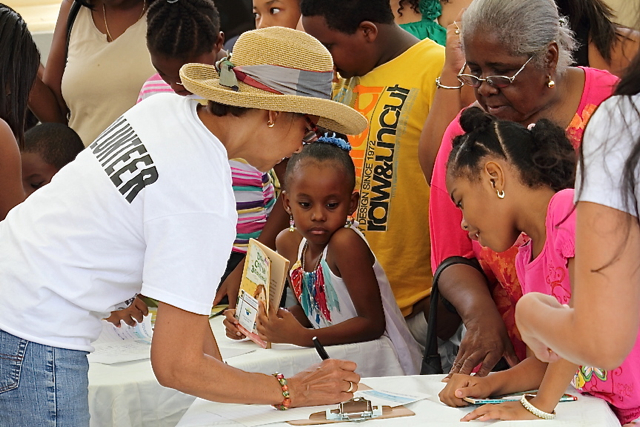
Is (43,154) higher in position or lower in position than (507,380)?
lower

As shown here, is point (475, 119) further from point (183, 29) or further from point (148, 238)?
point (183, 29)

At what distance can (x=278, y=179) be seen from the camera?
3.51 metres

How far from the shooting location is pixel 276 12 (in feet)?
11.9

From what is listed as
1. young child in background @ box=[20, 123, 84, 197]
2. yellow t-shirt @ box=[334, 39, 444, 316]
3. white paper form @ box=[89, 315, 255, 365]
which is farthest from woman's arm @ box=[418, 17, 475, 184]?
young child in background @ box=[20, 123, 84, 197]

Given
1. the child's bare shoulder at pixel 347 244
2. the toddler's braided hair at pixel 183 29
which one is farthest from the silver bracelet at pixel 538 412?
the toddler's braided hair at pixel 183 29

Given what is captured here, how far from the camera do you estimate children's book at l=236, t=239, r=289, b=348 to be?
235cm

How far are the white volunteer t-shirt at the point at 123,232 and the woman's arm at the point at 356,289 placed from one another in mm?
1047

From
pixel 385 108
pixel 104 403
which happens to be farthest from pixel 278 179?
pixel 104 403

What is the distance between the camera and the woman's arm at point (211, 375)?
164cm

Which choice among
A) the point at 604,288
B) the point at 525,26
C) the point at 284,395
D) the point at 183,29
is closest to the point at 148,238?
the point at 284,395

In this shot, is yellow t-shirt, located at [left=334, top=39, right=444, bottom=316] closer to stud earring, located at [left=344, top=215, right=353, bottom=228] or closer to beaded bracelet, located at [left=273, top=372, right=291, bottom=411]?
stud earring, located at [left=344, top=215, right=353, bottom=228]

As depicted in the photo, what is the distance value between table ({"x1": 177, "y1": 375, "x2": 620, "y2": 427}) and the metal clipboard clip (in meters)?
0.03

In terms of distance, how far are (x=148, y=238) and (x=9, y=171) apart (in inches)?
39.0

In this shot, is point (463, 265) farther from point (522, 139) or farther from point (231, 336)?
point (231, 336)
